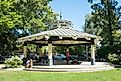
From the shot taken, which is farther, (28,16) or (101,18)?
(101,18)

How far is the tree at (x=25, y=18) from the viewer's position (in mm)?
46781

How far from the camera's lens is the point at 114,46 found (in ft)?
164

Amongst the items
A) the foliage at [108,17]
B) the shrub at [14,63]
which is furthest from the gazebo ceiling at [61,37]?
the foliage at [108,17]

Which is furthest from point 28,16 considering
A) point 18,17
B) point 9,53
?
point 9,53

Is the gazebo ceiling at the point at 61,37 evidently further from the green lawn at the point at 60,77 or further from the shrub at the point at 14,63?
Answer: the green lawn at the point at 60,77

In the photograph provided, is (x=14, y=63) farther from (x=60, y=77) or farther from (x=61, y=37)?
(x=60, y=77)

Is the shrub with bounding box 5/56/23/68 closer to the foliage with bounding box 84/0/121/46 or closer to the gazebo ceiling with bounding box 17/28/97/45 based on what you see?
the gazebo ceiling with bounding box 17/28/97/45

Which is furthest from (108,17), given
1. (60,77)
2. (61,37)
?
(60,77)

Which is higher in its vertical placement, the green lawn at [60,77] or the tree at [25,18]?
the tree at [25,18]

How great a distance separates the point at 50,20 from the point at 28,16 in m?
4.39

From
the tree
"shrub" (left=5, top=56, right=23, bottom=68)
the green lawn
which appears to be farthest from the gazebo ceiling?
the tree

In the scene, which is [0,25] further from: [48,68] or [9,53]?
[48,68]

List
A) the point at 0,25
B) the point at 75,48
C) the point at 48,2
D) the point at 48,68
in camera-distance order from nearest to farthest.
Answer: the point at 48,68 → the point at 0,25 → the point at 48,2 → the point at 75,48

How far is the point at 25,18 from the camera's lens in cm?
4809
